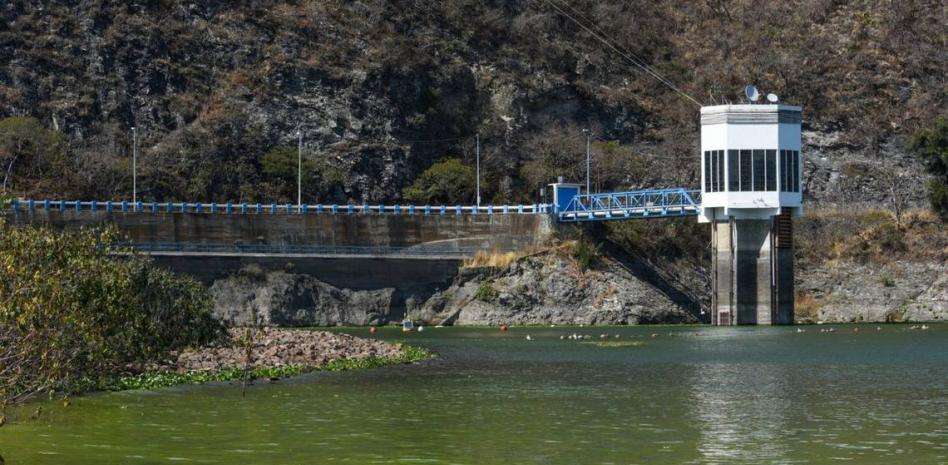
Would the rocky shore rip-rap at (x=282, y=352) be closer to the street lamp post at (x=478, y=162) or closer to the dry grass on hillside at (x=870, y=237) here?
the street lamp post at (x=478, y=162)

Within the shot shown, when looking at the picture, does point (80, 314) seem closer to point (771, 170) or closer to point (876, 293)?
point (771, 170)

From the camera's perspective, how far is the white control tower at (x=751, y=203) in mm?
102562

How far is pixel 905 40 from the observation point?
146 m

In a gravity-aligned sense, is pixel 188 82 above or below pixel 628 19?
below

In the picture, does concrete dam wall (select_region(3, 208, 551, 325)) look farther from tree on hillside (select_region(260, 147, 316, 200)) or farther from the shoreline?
the shoreline

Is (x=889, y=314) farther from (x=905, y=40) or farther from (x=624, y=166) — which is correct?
(x=905, y=40)

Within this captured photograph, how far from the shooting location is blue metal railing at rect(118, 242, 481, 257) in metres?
104

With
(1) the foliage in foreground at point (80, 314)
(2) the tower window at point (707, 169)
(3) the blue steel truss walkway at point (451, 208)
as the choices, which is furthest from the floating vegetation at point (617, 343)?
(3) the blue steel truss walkway at point (451, 208)

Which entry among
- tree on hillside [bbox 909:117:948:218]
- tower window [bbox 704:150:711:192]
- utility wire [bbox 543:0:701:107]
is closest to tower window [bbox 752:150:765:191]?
tower window [bbox 704:150:711:192]

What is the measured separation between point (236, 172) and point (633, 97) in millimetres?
40774

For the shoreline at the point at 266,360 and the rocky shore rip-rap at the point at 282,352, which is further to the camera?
the rocky shore rip-rap at the point at 282,352

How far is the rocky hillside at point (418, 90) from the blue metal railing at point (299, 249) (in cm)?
1503

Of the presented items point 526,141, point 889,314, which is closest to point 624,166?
point 526,141

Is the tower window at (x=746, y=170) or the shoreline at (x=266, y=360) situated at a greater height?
the tower window at (x=746, y=170)
